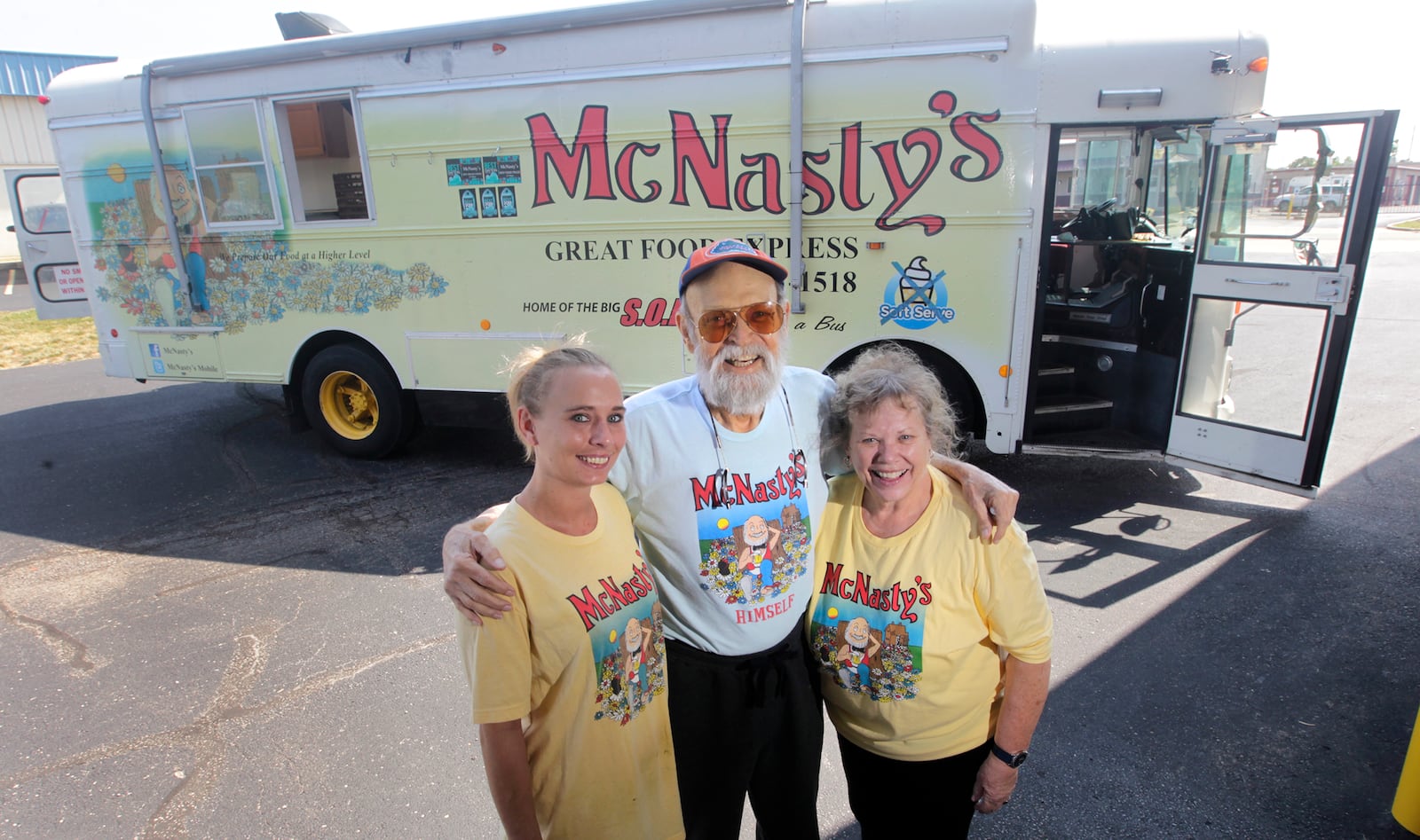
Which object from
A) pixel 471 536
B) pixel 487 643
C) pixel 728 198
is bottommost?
pixel 487 643

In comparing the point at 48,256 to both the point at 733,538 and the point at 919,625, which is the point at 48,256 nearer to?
the point at 733,538

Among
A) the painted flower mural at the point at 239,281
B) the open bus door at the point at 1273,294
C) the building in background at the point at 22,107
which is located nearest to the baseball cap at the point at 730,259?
the open bus door at the point at 1273,294

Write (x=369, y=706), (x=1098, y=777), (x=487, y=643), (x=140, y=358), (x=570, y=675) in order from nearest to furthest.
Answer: (x=487, y=643), (x=570, y=675), (x=1098, y=777), (x=369, y=706), (x=140, y=358)

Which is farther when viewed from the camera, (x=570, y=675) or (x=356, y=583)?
(x=356, y=583)

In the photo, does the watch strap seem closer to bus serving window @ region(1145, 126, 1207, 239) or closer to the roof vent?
bus serving window @ region(1145, 126, 1207, 239)

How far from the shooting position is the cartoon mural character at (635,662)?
1.65m

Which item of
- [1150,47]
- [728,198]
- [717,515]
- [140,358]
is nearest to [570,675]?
[717,515]

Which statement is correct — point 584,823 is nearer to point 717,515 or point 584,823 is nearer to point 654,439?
point 717,515

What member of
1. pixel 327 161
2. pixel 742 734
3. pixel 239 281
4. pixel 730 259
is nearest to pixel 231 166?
pixel 239 281

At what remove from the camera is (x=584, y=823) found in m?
1.63

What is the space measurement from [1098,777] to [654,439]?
6.75 ft

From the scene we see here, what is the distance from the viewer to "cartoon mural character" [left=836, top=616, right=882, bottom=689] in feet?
5.97

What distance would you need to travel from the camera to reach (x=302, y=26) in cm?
593

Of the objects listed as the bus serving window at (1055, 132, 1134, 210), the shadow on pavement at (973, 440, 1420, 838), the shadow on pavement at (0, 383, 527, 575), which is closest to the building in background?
the shadow on pavement at (0, 383, 527, 575)
